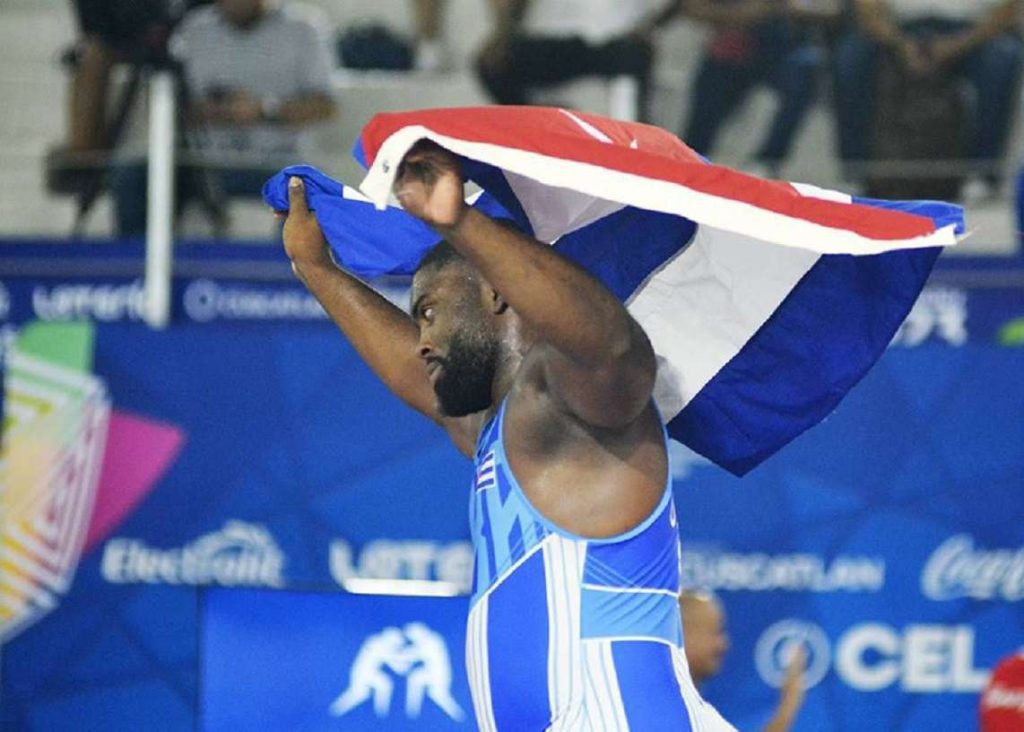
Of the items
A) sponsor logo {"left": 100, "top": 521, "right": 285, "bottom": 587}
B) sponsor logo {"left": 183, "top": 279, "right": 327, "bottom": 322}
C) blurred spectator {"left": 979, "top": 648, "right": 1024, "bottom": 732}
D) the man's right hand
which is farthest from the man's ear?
sponsor logo {"left": 183, "top": 279, "right": 327, "bottom": 322}

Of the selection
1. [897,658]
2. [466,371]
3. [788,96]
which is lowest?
[897,658]

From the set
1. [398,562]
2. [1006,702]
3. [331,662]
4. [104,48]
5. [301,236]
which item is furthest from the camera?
[104,48]

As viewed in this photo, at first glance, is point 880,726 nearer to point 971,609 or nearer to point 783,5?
point 971,609

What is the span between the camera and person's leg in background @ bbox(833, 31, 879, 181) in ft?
29.0

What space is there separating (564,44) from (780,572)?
2.76 meters

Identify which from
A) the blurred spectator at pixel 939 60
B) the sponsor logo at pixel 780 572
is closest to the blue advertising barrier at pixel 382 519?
the sponsor logo at pixel 780 572

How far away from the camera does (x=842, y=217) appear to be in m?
3.70

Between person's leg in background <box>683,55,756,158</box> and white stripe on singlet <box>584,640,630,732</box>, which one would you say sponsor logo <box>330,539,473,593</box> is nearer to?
person's leg in background <box>683,55,756,158</box>

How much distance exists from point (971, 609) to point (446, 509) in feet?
6.00

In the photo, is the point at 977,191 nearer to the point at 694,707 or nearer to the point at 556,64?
the point at 556,64

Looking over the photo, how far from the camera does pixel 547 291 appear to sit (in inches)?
136

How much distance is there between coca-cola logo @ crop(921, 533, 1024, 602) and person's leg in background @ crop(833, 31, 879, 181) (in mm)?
2269

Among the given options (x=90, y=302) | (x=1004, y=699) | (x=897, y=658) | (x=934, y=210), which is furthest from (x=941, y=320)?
(x=934, y=210)

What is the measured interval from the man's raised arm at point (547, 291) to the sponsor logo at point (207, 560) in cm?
382
